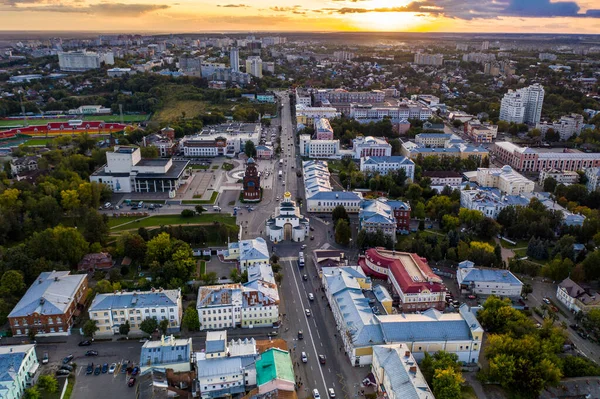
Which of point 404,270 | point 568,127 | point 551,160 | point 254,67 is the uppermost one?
point 254,67

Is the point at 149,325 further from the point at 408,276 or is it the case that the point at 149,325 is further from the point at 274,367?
the point at 408,276

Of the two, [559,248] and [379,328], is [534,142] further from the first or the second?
[379,328]

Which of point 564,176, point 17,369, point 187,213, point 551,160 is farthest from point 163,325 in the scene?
point 551,160

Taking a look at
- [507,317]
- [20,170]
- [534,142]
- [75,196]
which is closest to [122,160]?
[75,196]

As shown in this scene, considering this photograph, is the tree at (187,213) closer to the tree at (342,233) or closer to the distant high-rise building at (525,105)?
the tree at (342,233)

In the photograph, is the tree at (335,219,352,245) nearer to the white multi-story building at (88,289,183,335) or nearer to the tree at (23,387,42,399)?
the white multi-story building at (88,289,183,335)

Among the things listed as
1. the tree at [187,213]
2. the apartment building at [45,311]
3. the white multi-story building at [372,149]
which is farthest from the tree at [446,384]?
the white multi-story building at [372,149]
